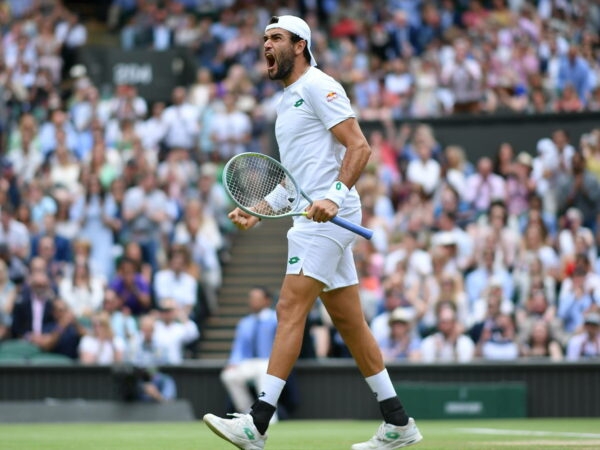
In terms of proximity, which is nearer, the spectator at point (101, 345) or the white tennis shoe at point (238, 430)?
the white tennis shoe at point (238, 430)

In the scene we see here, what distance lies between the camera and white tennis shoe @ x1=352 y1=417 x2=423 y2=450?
7.89 m

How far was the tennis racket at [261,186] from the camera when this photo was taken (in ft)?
25.9

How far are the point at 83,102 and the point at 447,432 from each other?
38.6 ft

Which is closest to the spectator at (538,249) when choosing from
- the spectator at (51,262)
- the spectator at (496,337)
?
the spectator at (496,337)

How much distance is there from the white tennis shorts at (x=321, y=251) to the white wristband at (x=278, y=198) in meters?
0.15

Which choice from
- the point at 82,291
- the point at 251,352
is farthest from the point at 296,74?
the point at 82,291

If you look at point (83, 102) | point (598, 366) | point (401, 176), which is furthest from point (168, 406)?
point (83, 102)

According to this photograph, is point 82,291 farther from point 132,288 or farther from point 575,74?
point 575,74

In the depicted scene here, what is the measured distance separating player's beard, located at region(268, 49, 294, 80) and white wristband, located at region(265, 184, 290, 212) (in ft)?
2.02

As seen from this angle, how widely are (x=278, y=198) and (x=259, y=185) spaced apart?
179 mm

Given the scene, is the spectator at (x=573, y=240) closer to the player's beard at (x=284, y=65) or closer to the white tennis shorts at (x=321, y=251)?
the white tennis shorts at (x=321, y=251)

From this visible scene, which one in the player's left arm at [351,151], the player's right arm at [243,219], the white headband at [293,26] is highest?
the white headband at [293,26]

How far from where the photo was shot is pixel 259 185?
26.6 ft

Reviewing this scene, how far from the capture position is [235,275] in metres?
19.3
